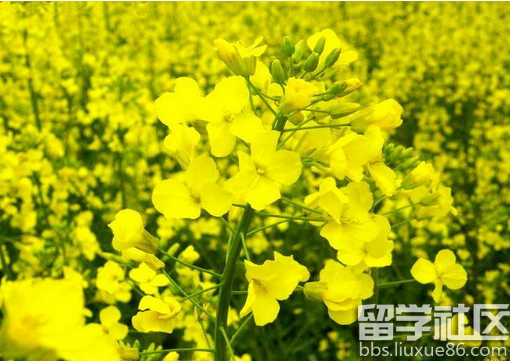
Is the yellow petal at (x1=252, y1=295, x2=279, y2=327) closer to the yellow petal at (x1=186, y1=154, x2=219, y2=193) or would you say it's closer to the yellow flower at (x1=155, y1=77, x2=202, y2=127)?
the yellow petal at (x1=186, y1=154, x2=219, y2=193)

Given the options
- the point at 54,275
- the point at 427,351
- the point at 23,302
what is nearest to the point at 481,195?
the point at 427,351

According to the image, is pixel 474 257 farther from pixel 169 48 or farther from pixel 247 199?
pixel 169 48

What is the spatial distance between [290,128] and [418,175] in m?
0.50

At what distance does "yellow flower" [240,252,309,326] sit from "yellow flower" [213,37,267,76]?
0.38m

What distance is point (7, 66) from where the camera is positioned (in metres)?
3.17

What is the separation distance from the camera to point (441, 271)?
4.88 feet

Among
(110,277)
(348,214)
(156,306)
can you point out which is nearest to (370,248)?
(348,214)

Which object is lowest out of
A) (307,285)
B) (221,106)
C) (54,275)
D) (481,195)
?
(481,195)

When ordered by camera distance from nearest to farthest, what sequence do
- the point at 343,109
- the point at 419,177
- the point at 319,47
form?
the point at 343,109
the point at 319,47
the point at 419,177

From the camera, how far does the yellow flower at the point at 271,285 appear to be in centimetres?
108

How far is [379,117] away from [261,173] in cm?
27

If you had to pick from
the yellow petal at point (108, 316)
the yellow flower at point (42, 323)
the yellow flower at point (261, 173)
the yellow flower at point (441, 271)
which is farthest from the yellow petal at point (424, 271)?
the yellow flower at point (42, 323)

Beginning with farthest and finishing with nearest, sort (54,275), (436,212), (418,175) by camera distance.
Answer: (54,275) < (436,212) < (418,175)

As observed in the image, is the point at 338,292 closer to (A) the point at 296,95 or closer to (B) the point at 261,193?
(B) the point at 261,193
